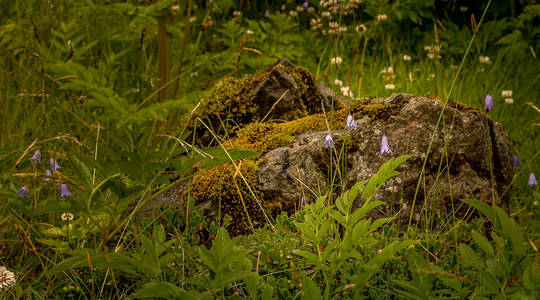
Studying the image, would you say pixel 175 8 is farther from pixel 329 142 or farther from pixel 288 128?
pixel 329 142

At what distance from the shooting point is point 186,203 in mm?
2258

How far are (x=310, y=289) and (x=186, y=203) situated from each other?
1.05 m

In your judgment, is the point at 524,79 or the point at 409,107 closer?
the point at 409,107

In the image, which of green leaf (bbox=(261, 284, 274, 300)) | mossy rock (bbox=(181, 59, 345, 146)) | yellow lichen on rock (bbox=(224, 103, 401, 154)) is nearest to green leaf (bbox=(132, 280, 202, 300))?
green leaf (bbox=(261, 284, 274, 300))

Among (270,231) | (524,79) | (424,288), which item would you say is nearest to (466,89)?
(524,79)

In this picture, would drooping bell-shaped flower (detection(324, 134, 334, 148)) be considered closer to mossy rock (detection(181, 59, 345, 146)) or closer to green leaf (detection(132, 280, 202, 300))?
mossy rock (detection(181, 59, 345, 146))

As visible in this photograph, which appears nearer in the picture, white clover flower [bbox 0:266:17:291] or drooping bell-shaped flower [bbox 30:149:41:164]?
white clover flower [bbox 0:266:17:291]

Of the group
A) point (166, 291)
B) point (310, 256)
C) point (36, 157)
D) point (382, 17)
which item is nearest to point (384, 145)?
point (310, 256)

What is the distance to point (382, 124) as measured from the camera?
2.41 metres

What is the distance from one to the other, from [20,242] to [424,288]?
176 centimetres

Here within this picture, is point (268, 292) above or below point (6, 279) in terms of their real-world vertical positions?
above

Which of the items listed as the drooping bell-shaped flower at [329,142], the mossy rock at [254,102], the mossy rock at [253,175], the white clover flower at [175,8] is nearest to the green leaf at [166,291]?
the mossy rock at [253,175]

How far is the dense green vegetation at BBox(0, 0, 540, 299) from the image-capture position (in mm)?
1463

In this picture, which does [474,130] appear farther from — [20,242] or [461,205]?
[20,242]
